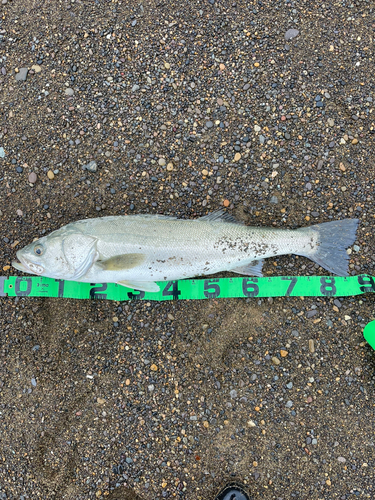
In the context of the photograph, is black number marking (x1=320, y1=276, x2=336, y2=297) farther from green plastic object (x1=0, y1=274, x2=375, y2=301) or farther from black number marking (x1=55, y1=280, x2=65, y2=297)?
black number marking (x1=55, y1=280, x2=65, y2=297)

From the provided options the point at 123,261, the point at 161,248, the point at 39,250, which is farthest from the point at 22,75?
the point at 161,248

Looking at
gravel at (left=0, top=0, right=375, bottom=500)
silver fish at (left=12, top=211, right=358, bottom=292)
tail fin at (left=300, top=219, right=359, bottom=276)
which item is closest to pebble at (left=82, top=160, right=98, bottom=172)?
gravel at (left=0, top=0, right=375, bottom=500)

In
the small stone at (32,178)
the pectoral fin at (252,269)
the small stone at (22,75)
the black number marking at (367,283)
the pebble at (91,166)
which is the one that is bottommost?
the black number marking at (367,283)

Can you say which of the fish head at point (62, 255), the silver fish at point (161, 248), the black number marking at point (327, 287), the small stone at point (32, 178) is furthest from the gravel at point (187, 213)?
the fish head at point (62, 255)

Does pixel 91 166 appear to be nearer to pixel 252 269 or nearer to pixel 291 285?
pixel 252 269

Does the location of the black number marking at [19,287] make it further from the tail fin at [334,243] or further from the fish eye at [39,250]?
the tail fin at [334,243]

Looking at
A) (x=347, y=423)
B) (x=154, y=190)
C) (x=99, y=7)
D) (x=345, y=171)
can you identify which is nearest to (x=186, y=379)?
(x=347, y=423)

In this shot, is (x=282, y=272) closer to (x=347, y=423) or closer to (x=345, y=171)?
(x=345, y=171)
